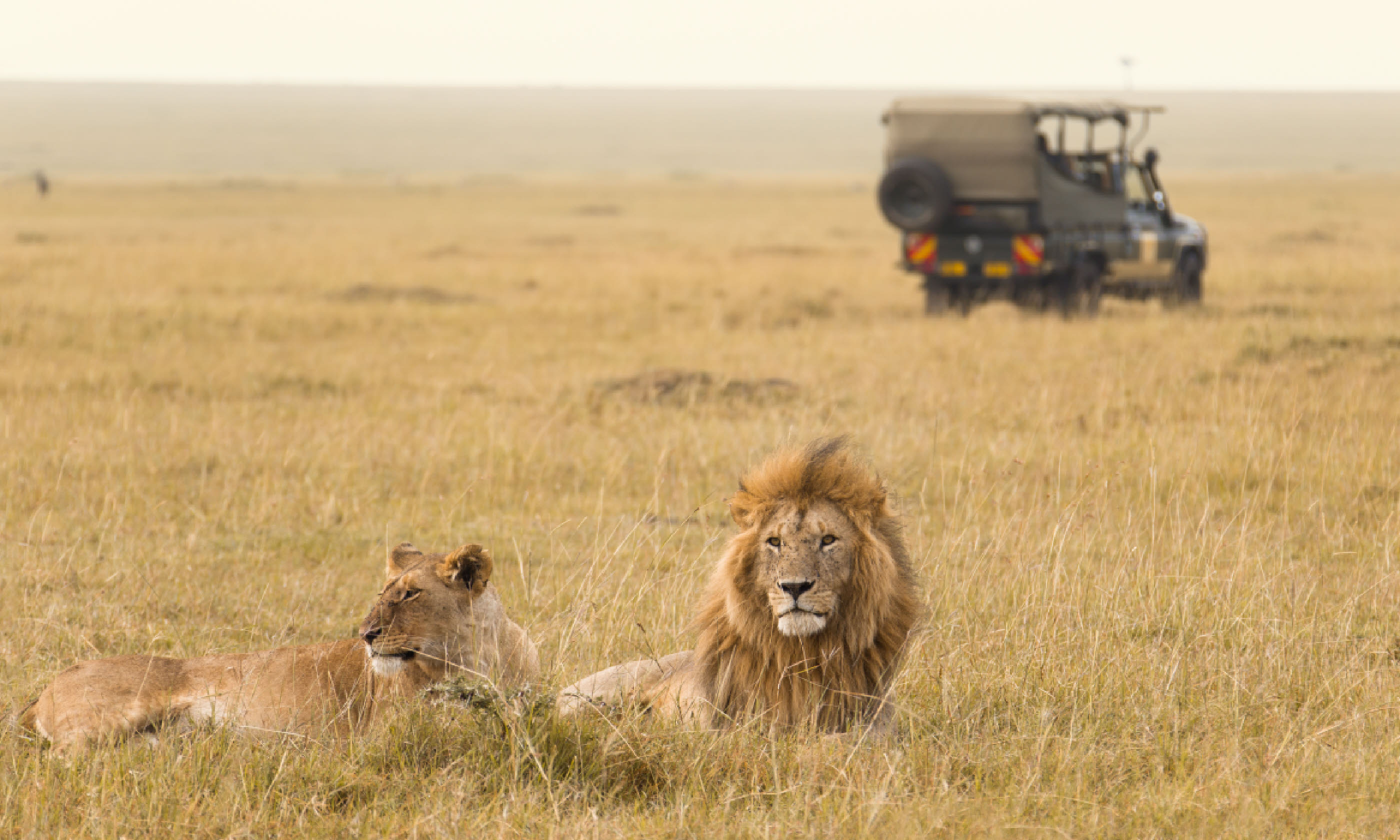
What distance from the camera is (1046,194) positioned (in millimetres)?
17312

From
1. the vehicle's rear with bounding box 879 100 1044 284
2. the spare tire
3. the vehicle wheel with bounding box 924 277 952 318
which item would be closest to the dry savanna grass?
the vehicle wheel with bounding box 924 277 952 318

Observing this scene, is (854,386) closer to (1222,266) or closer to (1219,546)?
(1219,546)

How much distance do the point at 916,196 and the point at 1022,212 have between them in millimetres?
1312

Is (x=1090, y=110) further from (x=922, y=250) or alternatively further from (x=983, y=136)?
(x=922, y=250)

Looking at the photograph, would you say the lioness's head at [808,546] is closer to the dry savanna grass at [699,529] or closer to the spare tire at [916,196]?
the dry savanna grass at [699,529]

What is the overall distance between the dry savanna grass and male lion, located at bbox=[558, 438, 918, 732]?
0.45ft

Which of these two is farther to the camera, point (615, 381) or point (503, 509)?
point (615, 381)

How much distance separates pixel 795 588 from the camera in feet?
12.9

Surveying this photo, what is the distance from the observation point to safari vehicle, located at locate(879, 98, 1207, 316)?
17.3 m

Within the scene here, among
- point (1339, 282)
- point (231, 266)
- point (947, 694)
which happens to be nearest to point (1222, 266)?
point (1339, 282)

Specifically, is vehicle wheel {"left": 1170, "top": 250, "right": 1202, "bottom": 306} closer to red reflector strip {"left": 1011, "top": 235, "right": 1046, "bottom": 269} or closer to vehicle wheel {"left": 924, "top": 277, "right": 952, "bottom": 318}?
red reflector strip {"left": 1011, "top": 235, "right": 1046, "bottom": 269}

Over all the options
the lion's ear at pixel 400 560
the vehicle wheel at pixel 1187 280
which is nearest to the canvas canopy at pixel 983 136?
the vehicle wheel at pixel 1187 280

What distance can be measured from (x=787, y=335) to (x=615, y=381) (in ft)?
14.1

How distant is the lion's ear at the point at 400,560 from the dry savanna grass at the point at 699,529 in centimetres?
50
